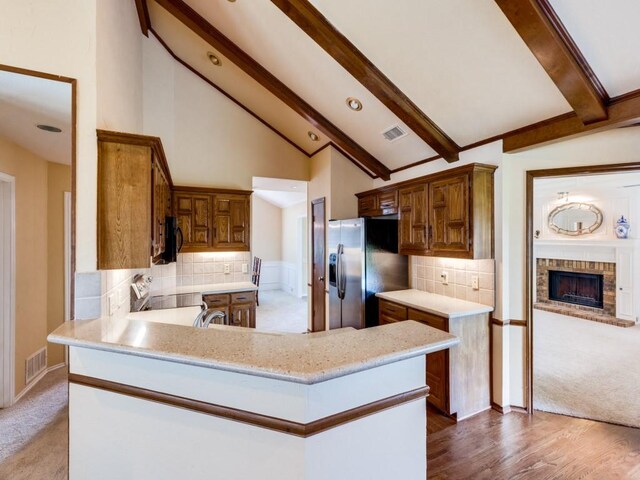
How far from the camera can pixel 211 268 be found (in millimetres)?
4418

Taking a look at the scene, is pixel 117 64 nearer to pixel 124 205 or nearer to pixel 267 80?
pixel 124 205

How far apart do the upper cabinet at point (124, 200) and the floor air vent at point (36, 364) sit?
1964 millimetres

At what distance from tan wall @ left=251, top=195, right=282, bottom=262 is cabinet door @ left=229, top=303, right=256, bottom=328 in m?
5.08

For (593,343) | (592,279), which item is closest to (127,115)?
(593,343)

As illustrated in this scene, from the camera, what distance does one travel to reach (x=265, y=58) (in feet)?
10.8

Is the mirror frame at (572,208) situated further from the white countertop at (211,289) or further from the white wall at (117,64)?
the white wall at (117,64)

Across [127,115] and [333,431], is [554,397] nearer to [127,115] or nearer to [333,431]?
[333,431]

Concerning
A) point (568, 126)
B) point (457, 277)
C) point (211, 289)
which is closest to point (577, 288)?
point (457, 277)

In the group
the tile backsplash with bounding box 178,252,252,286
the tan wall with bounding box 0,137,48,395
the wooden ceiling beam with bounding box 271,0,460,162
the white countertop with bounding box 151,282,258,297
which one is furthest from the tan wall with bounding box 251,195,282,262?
the wooden ceiling beam with bounding box 271,0,460,162

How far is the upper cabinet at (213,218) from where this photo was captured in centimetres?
410

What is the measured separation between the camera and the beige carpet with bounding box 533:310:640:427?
9.30 ft

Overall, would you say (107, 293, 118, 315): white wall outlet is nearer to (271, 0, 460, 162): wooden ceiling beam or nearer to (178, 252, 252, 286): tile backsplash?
(178, 252, 252, 286): tile backsplash

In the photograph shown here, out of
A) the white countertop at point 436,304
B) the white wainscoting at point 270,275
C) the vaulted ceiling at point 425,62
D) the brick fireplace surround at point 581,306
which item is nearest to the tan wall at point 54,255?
the vaulted ceiling at point 425,62

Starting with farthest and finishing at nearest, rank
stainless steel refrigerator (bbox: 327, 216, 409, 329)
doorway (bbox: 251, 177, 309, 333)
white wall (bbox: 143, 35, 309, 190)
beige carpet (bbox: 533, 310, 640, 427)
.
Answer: doorway (bbox: 251, 177, 309, 333)
white wall (bbox: 143, 35, 309, 190)
stainless steel refrigerator (bbox: 327, 216, 409, 329)
beige carpet (bbox: 533, 310, 640, 427)
